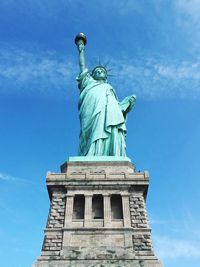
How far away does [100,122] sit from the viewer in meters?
22.0

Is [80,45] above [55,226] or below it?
above

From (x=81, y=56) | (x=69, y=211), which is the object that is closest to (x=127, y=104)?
(x=81, y=56)

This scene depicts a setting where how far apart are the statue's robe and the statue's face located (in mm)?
1704

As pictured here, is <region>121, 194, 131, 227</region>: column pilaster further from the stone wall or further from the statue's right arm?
the statue's right arm

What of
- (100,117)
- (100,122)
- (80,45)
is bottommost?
(100,122)

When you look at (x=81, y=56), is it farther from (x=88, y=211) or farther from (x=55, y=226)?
(x=55, y=226)

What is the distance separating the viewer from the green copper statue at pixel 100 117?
2123 centimetres

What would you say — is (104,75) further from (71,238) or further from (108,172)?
(71,238)

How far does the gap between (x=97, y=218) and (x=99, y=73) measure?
13.2 meters

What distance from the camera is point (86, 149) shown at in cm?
2169

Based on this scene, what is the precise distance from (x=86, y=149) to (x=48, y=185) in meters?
4.62

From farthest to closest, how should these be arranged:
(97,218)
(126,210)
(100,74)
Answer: (100,74) < (97,218) < (126,210)

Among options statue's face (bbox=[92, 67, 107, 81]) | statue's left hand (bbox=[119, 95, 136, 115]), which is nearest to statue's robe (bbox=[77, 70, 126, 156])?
statue's left hand (bbox=[119, 95, 136, 115])

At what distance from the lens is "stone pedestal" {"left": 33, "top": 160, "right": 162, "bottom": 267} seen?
1504 centimetres
